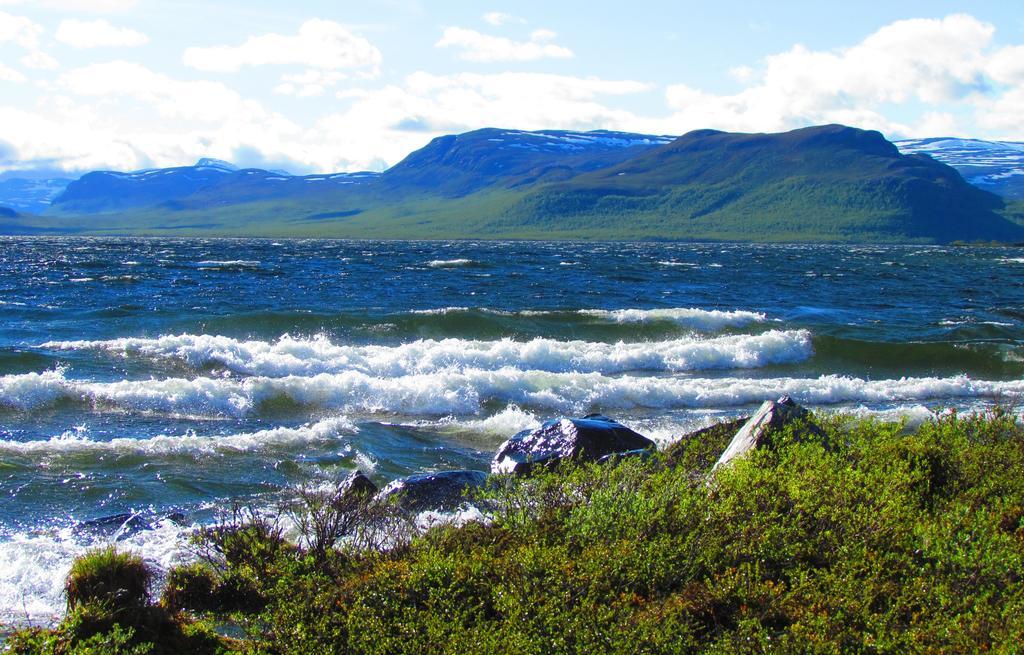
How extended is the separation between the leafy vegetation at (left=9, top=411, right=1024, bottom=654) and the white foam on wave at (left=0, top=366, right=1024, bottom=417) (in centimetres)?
1110

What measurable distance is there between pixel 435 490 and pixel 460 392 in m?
9.19

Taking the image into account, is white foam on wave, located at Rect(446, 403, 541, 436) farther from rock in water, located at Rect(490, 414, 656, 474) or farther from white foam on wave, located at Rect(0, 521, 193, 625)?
white foam on wave, located at Rect(0, 521, 193, 625)

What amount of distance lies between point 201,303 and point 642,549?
3642 cm

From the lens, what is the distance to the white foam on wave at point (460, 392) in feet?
63.1

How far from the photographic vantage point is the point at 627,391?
21.3m

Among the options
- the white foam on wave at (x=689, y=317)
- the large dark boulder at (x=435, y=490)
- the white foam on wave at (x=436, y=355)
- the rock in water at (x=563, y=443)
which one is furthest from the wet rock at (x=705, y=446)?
the white foam on wave at (x=689, y=317)

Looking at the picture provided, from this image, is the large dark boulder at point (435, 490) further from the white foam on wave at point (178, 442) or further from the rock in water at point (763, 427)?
the white foam on wave at point (178, 442)

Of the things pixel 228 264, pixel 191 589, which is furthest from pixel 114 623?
pixel 228 264

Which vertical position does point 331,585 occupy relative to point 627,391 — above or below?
above

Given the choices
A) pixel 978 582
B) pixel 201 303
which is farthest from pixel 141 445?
pixel 201 303

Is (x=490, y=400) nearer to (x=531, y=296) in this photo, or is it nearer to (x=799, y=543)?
(x=799, y=543)

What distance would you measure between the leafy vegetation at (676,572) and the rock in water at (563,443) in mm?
4139

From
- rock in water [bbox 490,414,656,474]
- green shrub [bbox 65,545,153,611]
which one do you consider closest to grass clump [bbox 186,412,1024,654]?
green shrub [bbox 65,545,153,611]

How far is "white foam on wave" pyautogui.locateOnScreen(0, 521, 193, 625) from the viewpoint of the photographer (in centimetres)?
816
